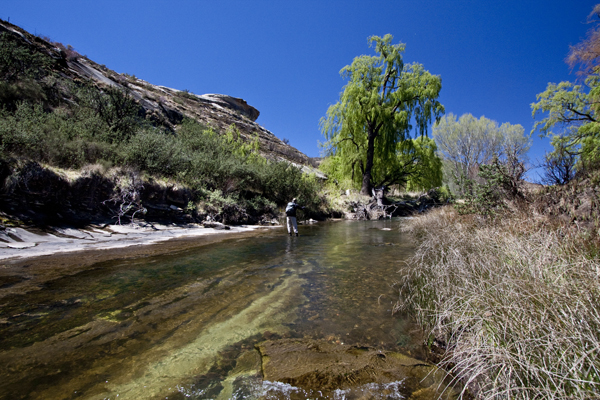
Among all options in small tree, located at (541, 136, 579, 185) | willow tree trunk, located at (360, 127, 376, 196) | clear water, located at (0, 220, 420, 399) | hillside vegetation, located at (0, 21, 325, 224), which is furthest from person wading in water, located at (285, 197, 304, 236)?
willow tree trunk, located at (360, 127, 376, 196)

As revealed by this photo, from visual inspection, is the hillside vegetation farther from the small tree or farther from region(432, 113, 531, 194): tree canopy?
region(432, 113, 531, 194): tree canopy

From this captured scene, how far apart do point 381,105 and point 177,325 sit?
65.7 feet

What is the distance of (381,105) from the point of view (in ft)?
62.7

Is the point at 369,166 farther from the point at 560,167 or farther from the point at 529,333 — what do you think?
the point at 529,333

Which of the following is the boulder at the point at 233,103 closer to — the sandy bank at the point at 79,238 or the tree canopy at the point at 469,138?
the tree canopy at the point at 469,138

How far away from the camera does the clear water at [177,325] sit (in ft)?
5.88

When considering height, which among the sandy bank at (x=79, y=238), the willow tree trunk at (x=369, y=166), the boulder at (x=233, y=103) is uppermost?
the boulder at (x=233, y=103)

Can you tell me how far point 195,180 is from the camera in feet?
39.8

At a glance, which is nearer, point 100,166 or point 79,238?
point 79,238

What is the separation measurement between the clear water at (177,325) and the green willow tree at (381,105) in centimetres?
1651

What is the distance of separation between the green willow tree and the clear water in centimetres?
1651

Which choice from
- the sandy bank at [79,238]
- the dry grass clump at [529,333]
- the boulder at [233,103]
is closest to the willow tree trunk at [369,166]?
the sandy bank at [79,238]

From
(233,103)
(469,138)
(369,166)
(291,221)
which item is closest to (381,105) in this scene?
(369,166)

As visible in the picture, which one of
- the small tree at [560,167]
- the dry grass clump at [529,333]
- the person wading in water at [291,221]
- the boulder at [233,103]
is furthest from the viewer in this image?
the boulder at [233,103]
